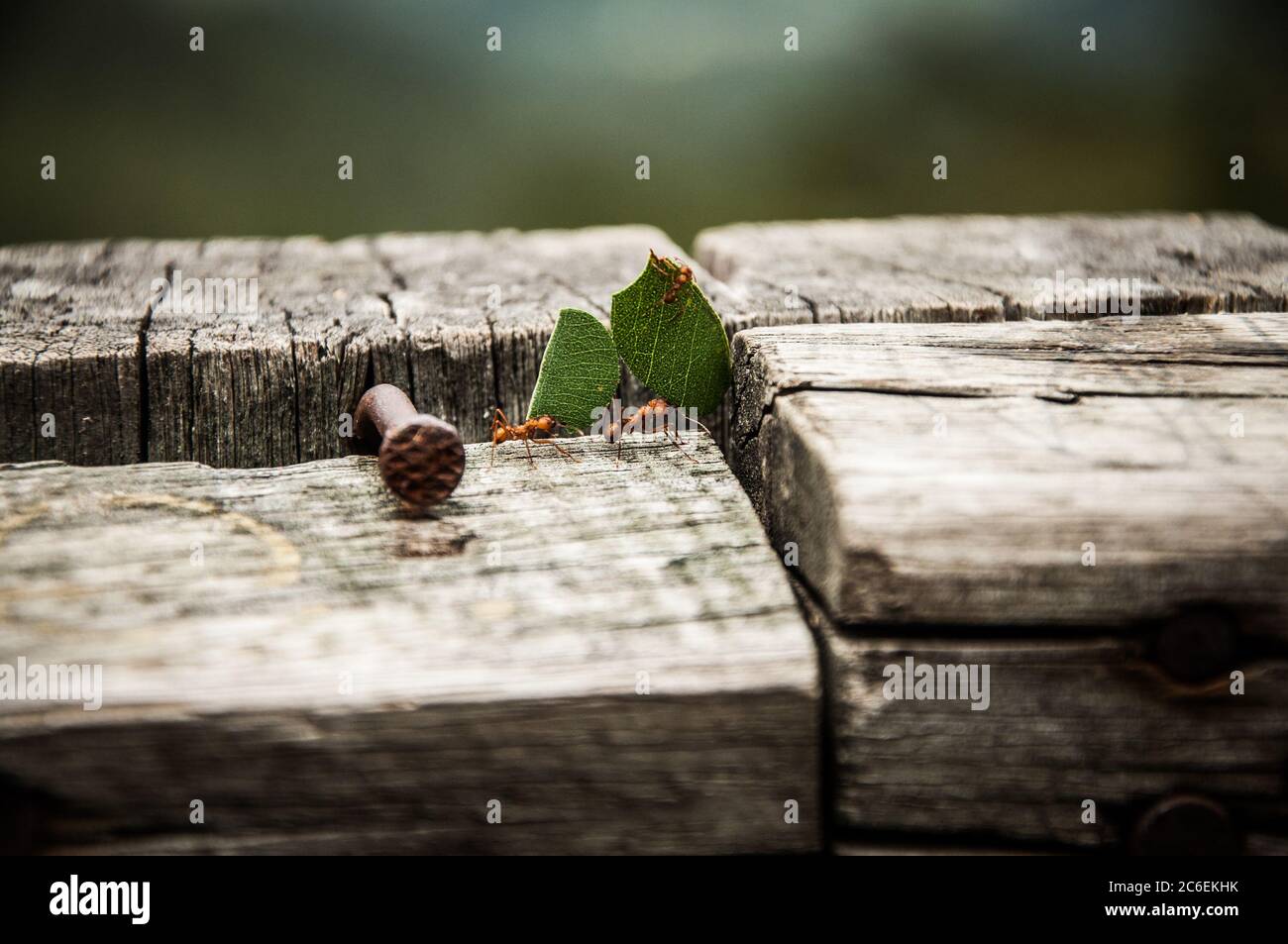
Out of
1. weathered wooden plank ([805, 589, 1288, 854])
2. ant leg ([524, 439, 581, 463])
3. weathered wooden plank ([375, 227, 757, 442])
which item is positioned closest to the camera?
weathered wooden plank ([805, 589, 1288, 854])

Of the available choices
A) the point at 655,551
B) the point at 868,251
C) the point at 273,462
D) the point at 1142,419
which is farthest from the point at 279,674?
the point at 868,251

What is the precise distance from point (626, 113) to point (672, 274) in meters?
4.90

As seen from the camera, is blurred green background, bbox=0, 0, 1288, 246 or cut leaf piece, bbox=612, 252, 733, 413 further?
blurred green background, bbox=0, 0, 1288, 246

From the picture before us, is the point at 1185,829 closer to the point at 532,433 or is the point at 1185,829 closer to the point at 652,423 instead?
the point at 652,423

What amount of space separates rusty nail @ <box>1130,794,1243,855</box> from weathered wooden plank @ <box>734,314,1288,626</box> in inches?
9.6

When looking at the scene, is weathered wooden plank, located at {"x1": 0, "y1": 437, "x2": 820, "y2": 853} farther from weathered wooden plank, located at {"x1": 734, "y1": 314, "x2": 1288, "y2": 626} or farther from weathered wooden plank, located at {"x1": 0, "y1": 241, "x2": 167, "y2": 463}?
weathered wooden plank, located at {"x1": 0, "y1": 241, "x2": 167, "y2": 463}

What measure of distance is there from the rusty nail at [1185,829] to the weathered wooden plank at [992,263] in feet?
3.96

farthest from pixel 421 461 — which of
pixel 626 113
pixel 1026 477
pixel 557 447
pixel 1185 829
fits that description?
pixel 626 113

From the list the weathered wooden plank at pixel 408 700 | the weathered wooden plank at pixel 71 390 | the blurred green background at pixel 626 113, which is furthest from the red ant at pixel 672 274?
the blurred green background at pixel 626 113

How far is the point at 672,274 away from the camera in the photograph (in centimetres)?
171

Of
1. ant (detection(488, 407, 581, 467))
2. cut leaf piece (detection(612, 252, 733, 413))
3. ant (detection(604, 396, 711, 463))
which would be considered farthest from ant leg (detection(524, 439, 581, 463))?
cut leaf piece (detection(612, 252, 733, 413))

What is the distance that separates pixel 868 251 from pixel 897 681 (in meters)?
1.86

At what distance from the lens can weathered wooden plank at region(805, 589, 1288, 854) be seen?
1187mm

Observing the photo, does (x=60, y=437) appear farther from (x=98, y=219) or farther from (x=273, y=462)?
(x=98, y=219)
